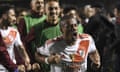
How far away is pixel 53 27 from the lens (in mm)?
9219

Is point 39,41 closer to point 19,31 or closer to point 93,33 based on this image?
point 19,31

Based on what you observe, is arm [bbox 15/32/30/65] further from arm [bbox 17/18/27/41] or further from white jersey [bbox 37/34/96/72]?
white jersey [bbox 37/34/96/72]

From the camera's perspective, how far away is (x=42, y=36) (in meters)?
9.32

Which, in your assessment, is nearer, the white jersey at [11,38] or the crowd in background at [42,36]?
the crowd in background at [42,36]

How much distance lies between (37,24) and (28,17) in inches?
26.9

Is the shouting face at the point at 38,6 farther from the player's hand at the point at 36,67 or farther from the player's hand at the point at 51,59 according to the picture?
the player's hand at the point at 51,59

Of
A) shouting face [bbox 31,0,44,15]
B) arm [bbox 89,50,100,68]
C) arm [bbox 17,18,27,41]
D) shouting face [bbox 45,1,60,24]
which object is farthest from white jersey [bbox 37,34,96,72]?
shouting face [bbox 31,0,44,15]

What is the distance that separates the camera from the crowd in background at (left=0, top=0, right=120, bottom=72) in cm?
904

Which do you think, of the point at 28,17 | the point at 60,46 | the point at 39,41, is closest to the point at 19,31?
the point at 28,17

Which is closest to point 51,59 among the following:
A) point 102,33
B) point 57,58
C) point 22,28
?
point 57,58

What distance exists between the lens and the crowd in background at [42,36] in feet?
29.6

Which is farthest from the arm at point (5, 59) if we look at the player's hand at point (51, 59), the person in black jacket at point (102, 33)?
the person in black jacket at point (102, 33)

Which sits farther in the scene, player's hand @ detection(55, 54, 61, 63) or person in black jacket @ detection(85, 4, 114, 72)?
person in black jacket @ detection(85, 4, 114, 72)

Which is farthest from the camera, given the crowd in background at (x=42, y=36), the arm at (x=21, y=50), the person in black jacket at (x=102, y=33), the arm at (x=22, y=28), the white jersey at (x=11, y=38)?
the person in black jacket at (x=102, y=33)
